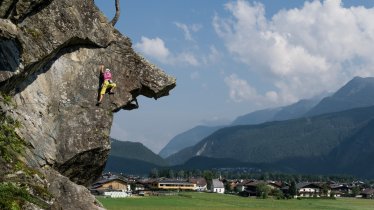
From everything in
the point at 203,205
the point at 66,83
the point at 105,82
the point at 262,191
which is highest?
the point at 262,191

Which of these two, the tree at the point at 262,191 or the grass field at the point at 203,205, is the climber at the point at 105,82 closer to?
the grass field at the point at 203,205

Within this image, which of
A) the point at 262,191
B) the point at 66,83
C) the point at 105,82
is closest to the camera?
the point at 66,83

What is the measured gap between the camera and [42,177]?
18641 mm

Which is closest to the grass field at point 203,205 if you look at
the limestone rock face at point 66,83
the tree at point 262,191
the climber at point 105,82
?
the tree at point 262,191

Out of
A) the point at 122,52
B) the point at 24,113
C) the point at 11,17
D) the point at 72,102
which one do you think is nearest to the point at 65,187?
the point at 24,113

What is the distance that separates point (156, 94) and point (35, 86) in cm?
719

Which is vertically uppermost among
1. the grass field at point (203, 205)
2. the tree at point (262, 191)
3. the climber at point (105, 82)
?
the tree at point (262, 191)

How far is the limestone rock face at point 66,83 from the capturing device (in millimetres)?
19766

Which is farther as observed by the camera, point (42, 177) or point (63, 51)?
point (63, 51)

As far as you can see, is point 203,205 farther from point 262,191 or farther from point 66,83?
point 66,83

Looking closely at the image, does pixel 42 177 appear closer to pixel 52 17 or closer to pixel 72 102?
pixel 72 102

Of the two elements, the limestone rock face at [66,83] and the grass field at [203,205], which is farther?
the grass field at [203,205]

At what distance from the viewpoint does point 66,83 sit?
77.1 feet

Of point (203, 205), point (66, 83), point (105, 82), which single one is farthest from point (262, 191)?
point (66, 83)
